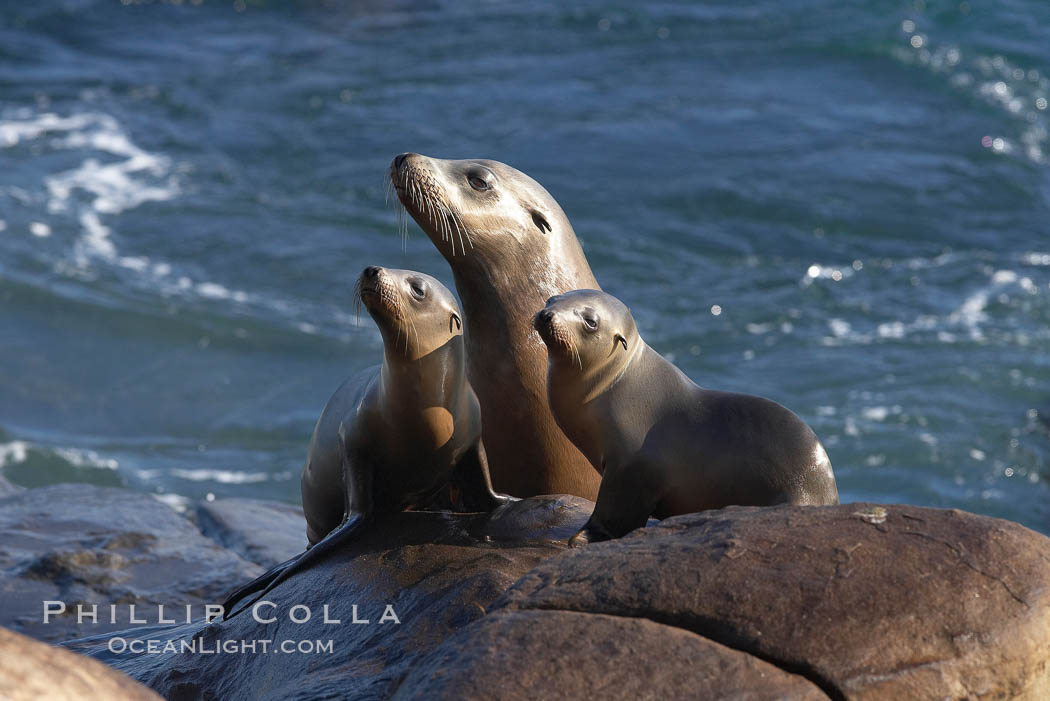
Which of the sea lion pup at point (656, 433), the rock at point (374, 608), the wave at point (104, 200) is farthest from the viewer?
the wave at point (104, 200)

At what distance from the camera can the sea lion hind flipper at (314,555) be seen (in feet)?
16.7

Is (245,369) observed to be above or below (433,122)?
below

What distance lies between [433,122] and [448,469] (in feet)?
43.2

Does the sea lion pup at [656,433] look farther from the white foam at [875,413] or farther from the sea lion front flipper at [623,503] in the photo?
the white foam at [875,413]

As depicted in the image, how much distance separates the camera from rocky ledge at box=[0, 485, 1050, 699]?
338 centimetres

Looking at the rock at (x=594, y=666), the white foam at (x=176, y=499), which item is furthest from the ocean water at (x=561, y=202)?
the rock at (x=594, y=666)


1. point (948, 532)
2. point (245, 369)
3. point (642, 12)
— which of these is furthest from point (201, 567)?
point (642, 12)

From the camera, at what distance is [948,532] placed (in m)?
3.76

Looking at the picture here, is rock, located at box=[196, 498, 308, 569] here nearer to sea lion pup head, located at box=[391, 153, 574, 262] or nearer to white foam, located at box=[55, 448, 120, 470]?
sea lion pup head, located at box=[391, 153, 574, 262]

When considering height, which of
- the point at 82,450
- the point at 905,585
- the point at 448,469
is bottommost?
the point at 82,450

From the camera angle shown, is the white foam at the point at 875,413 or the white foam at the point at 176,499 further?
the white foam at the point at 875,413

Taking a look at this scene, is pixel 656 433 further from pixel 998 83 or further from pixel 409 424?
pixel 998 83

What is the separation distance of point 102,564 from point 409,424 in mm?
2402

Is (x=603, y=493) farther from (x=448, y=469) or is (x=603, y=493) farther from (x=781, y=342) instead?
(x=781, y=342)
